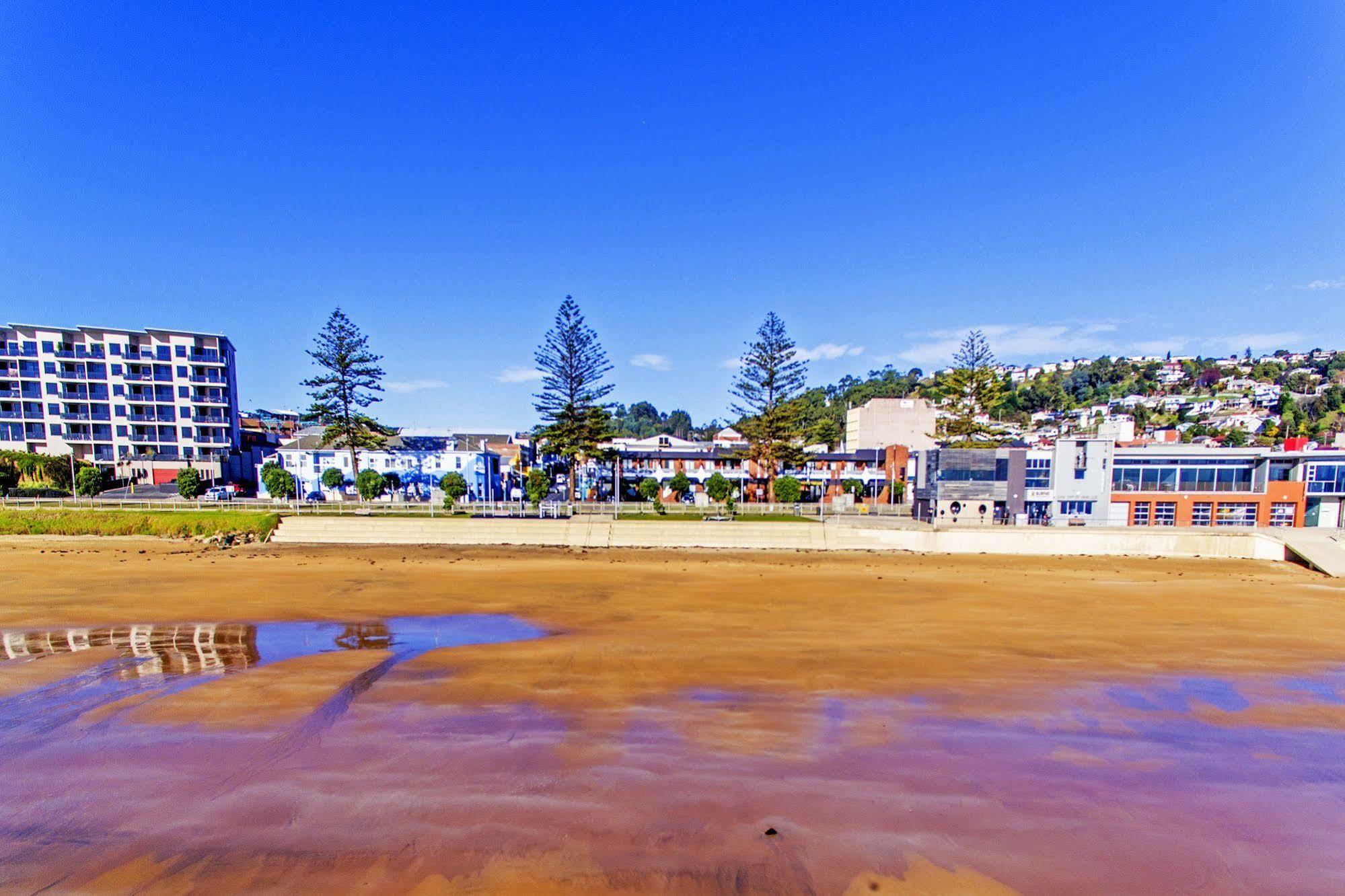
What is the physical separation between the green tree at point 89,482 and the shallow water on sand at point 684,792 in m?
43.8

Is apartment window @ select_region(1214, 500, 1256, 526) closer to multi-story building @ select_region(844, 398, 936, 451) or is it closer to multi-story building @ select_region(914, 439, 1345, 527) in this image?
multi-story building @ select_region(914, 439, 1345, 527)

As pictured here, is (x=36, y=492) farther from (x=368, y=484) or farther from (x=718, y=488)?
(x=718, y=488)

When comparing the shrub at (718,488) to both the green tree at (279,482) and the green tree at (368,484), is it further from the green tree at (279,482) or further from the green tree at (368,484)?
the green tree at (279,482)

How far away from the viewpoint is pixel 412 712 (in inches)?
241

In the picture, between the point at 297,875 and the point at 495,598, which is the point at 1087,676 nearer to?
the point at 297,875


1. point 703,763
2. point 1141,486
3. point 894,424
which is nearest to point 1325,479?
point 1141,486

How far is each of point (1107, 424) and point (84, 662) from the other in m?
47.3

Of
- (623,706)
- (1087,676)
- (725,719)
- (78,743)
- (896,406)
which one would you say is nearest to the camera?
(78,743)

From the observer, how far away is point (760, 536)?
27453 millimetres

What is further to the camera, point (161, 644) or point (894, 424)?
point (894, 424)

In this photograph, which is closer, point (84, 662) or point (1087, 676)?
point (1087, 676)

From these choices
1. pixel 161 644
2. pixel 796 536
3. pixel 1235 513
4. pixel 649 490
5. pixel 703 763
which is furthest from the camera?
pixel 649 490

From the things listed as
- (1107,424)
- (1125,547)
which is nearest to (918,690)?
(1125,547)

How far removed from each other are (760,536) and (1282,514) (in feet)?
93.7
